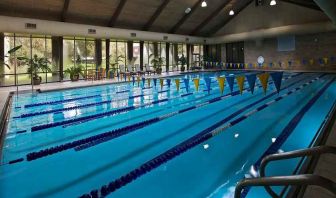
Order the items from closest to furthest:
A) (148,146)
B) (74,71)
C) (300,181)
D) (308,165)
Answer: (300,181), (308,165), (148,146), (74,71)

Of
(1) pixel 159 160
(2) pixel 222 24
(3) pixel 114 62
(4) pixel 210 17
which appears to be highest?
(2) pixel 222 24

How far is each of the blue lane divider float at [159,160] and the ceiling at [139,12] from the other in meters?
9.34

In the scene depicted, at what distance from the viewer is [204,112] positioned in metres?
6.58

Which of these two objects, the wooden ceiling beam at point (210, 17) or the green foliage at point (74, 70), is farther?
the wooden ceiling beam at point (210, 17)

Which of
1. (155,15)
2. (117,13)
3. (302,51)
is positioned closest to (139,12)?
(155,15)

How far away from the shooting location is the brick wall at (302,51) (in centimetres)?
1644

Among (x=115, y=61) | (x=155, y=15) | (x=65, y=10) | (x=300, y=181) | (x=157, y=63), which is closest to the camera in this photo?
(x=300, y=181)

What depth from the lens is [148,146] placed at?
424 cm

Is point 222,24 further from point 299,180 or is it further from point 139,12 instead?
point 299,180

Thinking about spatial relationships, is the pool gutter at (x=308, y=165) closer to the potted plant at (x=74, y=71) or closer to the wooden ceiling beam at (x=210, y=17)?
the potted plant at (x=74, y=71)

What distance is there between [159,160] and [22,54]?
11.3 m

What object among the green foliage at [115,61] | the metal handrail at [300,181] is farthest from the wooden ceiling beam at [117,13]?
the metal handrail at [300,181]

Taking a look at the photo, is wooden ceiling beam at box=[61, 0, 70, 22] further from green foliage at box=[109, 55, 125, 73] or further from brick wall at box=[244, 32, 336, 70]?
brick wall at box=[244, 32, 336, 70]

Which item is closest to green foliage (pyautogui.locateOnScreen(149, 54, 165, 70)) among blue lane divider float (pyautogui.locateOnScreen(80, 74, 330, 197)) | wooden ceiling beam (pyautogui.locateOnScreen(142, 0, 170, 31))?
wooden ceiling beam (pyautogui.locateOnScreen(142, 0, 170, 31))
